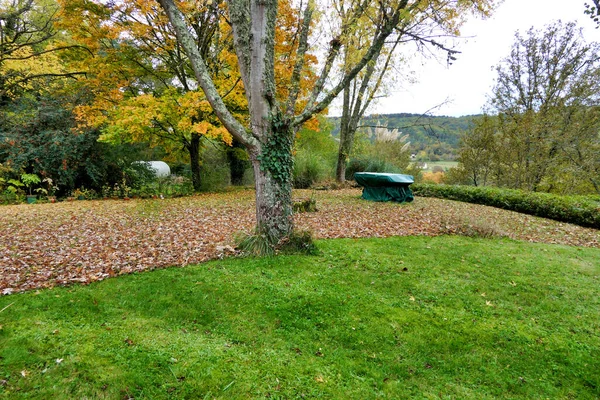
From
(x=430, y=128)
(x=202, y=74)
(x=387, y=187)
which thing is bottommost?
(x=387, y=187)

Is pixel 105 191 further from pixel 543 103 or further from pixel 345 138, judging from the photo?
pixel 543 103

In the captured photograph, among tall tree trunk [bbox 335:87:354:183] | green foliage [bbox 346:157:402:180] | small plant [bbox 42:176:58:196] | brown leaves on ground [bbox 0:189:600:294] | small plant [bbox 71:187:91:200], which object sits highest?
tall tree trunk [bbox 335:87:354:183]

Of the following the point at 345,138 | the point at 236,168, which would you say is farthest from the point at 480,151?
the point at 236,168

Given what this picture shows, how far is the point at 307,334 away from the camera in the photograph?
2.84 m

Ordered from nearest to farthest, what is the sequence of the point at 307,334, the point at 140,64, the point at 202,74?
1. the point at 307,334
2. the point at 202,74
3. the point at 140,64

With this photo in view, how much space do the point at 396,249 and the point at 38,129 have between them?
1188 cm

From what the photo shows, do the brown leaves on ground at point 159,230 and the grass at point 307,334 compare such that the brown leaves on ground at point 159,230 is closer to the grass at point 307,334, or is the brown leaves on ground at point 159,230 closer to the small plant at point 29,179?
the grass at point 307,334

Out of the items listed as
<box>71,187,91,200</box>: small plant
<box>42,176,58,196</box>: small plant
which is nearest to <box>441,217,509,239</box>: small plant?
<box>71,187,91,200</box>: small plant

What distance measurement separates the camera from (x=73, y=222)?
623 centimetres

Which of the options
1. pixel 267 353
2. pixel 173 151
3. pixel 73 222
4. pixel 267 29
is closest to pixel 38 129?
pixel 173 151

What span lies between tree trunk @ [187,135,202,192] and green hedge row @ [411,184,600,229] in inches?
406

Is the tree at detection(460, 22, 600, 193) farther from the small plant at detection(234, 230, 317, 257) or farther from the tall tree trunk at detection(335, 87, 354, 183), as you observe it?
→ the small plant at detection(234, 230, 317, 257)

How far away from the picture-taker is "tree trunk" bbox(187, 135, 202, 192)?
1166 cm

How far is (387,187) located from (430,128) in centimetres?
235
